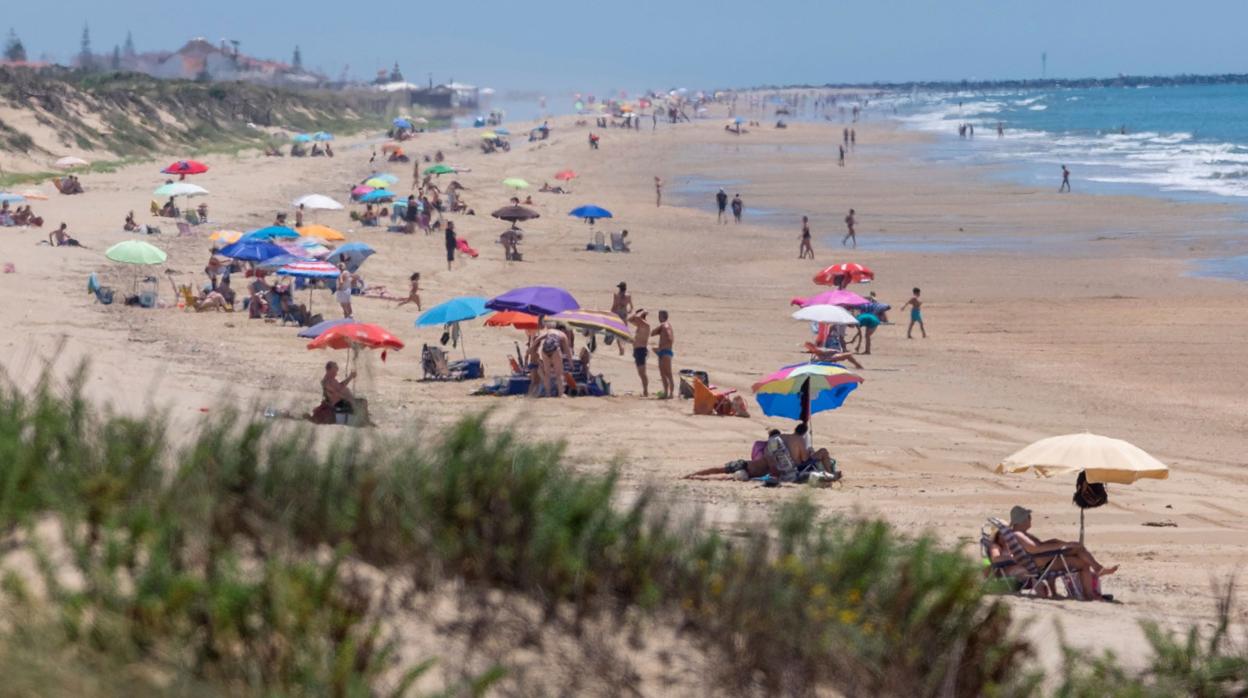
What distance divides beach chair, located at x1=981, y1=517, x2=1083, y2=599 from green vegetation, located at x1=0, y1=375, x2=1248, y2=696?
2.61m

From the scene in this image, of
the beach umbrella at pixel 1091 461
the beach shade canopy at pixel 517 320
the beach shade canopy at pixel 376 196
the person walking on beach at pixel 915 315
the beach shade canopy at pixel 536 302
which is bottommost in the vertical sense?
the person walking on beach at pixel 915 315

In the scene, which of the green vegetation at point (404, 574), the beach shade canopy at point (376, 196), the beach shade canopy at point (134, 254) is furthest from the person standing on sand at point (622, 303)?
the beach shade canopy at point (376, 196)

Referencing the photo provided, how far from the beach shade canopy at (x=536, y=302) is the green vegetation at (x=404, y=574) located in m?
9.89

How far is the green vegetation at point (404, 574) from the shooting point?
4.68 meters

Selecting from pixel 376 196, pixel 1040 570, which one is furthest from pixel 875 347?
pixel 376 196

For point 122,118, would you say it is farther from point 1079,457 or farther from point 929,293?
point 1079,457

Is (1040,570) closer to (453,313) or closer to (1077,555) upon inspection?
(1077,555)

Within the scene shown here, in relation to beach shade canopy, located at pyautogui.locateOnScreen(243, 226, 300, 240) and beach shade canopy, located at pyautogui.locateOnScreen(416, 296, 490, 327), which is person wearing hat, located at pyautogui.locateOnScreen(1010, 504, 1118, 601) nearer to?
beach shade canopy, located at pyautogui.locateOnScreen(416, 296, 490, 327)

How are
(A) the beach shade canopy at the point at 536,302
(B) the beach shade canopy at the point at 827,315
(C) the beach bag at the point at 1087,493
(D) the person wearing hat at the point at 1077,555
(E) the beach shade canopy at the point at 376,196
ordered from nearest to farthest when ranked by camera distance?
(D) the person wearing hat at the point at 1077,555
(C) the beach bag at the point at 1087,493
(A) the beach shade canopy at the point at 536,302
(B) the beach shade canopy at the point at 827,315
(E) the beach shade canopy at the point at 376,196

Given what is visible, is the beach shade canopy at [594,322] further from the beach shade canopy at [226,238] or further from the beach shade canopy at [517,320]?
the beach shade canopy at [226,238]

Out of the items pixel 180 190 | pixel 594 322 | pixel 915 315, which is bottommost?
pixel 915 315

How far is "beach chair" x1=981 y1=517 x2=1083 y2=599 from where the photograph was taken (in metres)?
9.14

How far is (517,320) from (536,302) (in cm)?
42

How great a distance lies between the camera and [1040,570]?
9.30 metres
